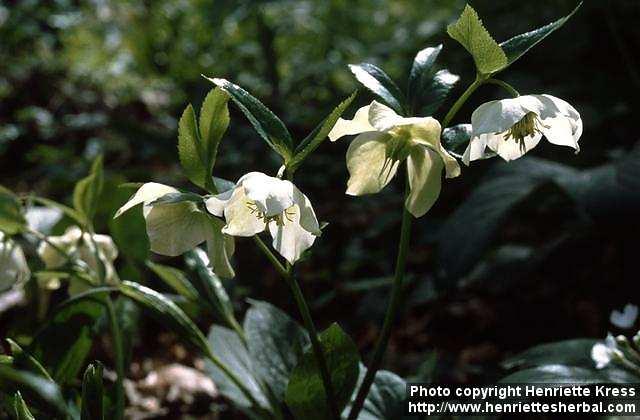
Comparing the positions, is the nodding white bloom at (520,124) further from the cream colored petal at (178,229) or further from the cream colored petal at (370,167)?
the cream colored petal at (178,229)

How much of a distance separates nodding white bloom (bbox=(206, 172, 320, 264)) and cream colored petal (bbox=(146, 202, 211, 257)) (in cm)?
5

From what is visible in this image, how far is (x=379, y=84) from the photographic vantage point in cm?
72

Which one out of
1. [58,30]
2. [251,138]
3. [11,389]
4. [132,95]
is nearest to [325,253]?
[251,138]

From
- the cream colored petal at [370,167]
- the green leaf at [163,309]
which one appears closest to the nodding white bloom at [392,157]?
the cream colored petal at [370,167]

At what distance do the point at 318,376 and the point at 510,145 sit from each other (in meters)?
0.35

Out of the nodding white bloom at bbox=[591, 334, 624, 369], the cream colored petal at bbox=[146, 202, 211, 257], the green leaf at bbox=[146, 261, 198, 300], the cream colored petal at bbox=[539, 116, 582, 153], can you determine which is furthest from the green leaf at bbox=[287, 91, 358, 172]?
the nodding white bloom at bbox=[591, 334, 624, 369]

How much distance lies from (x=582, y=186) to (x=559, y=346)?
1.11 ft

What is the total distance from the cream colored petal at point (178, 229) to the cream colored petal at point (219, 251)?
13 mm

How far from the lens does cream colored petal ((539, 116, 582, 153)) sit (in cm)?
69

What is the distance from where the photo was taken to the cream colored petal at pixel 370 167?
679mm

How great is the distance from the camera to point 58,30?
370 centimetres

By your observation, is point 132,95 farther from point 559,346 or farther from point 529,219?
point 559,346

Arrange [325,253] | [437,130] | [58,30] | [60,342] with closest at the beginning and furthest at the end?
[437,130], [60,342], [325,253], [58,30]

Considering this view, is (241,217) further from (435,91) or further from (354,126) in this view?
(435,91)
